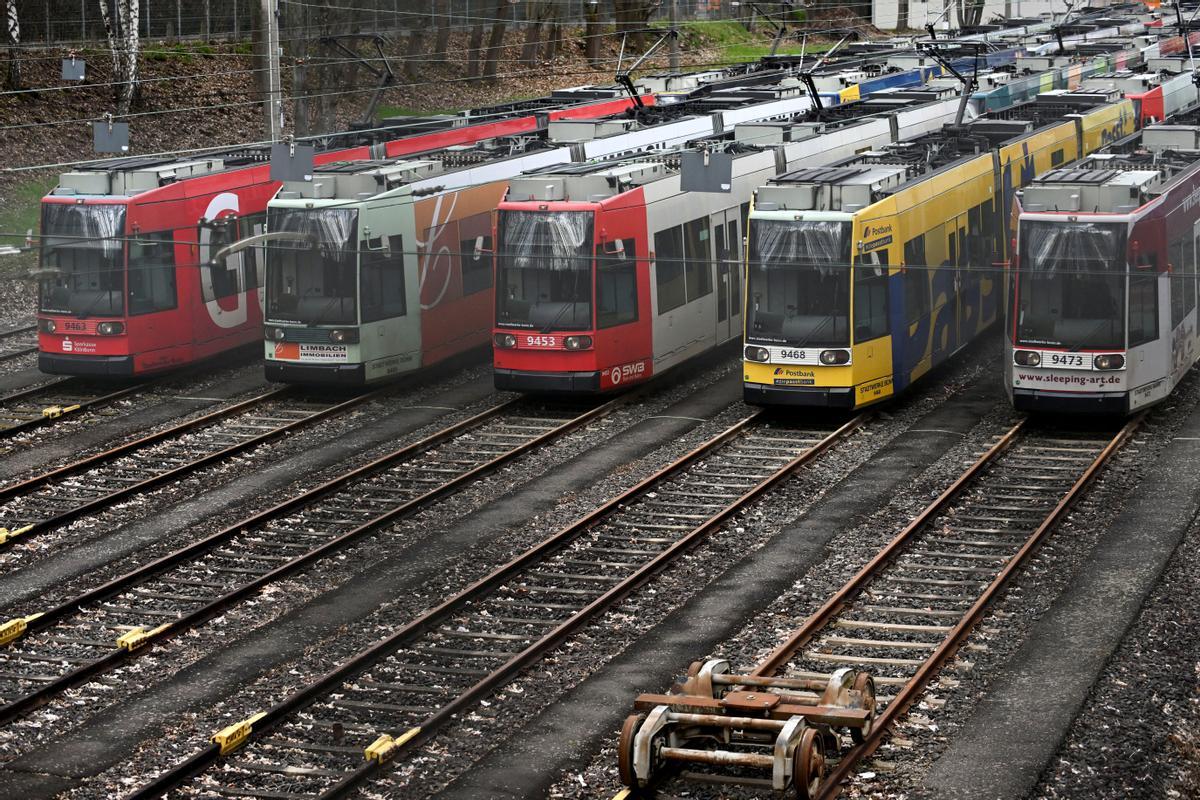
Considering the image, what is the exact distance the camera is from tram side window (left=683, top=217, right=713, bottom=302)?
89.6 feet

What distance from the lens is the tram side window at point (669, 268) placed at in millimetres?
26438

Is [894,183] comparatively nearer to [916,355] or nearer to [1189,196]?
[916,355]

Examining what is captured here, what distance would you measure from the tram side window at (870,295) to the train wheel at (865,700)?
1042cm

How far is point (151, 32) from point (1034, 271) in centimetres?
4057

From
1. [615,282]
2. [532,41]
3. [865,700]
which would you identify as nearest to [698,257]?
[615,282]

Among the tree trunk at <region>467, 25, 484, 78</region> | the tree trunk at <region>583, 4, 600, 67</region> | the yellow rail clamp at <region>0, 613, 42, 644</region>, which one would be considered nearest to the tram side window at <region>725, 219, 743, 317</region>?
the yellow rail clamp at <region>0, 613, 42, 644</region>

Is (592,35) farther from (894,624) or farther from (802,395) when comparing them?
(894,624)

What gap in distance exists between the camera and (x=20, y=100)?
4875cm

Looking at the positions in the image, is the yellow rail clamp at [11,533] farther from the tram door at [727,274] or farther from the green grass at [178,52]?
the green grass at [178,52]

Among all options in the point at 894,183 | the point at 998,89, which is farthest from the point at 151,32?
the point at 894,183

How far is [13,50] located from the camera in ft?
161

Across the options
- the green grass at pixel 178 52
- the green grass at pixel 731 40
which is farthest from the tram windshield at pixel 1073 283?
the green grass at pixel 731 40

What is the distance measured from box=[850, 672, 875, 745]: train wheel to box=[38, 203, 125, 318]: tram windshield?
16.6 m

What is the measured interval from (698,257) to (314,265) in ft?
19.1
